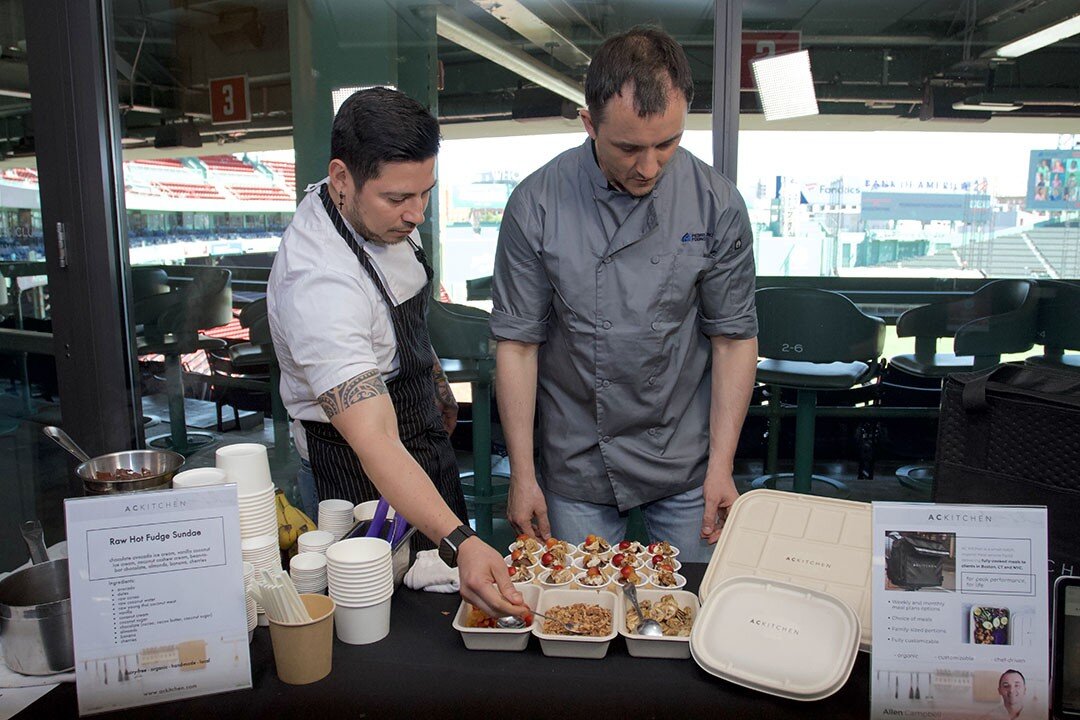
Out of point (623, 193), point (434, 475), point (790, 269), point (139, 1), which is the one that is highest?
point (139, 1)

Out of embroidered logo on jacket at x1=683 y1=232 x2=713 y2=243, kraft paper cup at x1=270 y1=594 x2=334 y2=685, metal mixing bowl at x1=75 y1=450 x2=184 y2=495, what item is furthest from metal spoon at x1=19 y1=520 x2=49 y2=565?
embroidered logo on jacket at x1=683 y1=232 x2=713 y2=243

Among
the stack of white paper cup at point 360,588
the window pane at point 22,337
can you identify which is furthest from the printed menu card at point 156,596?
the window pane at point 22,337

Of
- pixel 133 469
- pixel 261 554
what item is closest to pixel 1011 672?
pixel 261 554

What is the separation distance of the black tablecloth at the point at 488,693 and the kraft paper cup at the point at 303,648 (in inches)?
0.6

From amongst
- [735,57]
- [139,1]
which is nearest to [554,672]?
[735,57]

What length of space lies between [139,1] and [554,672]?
320 centimetres

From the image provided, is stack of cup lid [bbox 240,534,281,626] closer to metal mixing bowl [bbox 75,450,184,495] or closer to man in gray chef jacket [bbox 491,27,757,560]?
metal mixing bowl [bbox 75,450,184,495]

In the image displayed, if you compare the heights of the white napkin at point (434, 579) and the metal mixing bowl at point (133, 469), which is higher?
the metal mixing bowl at point (133, 469)

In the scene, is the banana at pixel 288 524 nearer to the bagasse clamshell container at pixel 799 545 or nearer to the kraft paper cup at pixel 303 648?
the kraft paper cup at pixel 303 648

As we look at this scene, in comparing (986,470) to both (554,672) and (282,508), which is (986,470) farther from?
(282,508)

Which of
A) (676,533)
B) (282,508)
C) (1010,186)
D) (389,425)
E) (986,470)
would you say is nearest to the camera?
(986,470)

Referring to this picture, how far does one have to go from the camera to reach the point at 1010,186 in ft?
10.4

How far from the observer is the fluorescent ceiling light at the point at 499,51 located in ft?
10.6

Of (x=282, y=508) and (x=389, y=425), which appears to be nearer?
(x=389, y=425)
